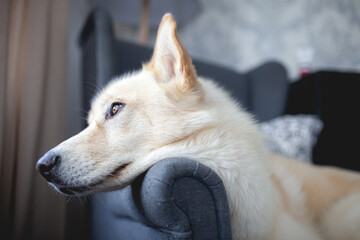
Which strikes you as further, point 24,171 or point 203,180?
point 24,171

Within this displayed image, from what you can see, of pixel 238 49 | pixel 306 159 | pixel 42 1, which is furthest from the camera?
pixel 238 49

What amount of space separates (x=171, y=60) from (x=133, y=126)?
298 mm

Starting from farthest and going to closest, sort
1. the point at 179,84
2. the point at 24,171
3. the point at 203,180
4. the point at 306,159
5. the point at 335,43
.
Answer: the point at 335,43 < the point at 306,159 < the point at 24,171 < the point at 179,84 < the point at 203,180

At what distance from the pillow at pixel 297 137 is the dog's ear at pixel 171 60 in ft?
3.50

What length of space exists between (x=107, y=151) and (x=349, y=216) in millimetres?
965

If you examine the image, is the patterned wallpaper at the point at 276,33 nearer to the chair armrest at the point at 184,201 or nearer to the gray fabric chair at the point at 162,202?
the gray fabric chair at the point at 162,202

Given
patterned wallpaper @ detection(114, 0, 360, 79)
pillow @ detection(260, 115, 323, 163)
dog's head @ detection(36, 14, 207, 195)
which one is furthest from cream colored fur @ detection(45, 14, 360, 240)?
patterned wallpaper @ detection(114, 0, 360, 79)

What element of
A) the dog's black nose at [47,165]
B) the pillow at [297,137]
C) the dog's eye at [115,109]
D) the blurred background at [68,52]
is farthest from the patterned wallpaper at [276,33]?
the dog's black nose at [47,165]

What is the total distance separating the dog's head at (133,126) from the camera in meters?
0.63

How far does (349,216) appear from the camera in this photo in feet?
2.77

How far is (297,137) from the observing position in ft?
5.26

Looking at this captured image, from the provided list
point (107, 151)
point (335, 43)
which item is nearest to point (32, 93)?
point (107, 151)

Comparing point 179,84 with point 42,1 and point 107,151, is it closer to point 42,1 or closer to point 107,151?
point 107,151

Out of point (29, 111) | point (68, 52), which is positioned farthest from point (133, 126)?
point (68, 52)
